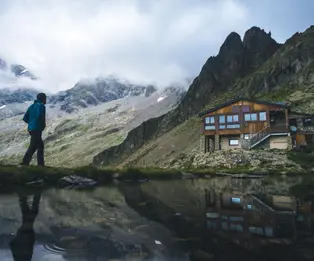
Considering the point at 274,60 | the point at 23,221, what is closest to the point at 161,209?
the point at 23,221

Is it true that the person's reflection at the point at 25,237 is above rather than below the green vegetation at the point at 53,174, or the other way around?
below

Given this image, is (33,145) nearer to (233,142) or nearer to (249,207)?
(249,207)

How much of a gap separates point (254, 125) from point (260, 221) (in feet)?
174

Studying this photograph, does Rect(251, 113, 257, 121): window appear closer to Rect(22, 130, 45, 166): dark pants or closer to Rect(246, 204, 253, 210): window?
Rect(22, 130, 45, 166): dark pants

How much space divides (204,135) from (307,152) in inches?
810

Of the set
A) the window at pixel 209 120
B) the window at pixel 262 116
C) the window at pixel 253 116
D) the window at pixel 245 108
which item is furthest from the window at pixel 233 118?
the window at pixel 262 116

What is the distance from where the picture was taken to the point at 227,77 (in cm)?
15938

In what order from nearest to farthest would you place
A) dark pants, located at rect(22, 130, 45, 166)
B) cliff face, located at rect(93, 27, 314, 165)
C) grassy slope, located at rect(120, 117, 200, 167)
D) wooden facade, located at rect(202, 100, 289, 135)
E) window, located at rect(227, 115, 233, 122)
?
dark pants, located at rect(22, 130, 45, 166) < wooden facade, located at rect(202, 100, 289, 135) < window, located at rect(227, 115, 233, 122) < grassy slope, located at rect(120, 117, 200, 167) < cliff face, located at rect(93, 27, 314, 165)

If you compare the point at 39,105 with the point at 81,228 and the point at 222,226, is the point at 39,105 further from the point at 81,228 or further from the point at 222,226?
the point at 222,226

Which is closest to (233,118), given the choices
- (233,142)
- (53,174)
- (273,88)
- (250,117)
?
(250,117)

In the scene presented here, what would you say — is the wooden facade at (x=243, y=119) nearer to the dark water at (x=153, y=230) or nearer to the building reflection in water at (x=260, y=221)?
the building reflection in water at (x=260, y=221)

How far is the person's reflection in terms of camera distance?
6394 millimetres

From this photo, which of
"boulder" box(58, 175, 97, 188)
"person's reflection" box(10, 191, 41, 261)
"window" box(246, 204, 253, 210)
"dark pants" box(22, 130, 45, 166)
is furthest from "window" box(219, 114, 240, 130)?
"person's reflection" box(10, 191, 41, 261)

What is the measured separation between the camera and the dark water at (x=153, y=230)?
6535 millimetres
